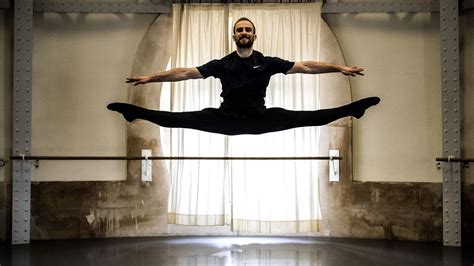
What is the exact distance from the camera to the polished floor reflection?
17.2 feet

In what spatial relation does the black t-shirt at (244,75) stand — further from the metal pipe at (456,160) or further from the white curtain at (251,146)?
the metal pipe at (456,160)

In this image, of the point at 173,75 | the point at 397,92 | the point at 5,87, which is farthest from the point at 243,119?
the point at 5,87

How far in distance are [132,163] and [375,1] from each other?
3954mm

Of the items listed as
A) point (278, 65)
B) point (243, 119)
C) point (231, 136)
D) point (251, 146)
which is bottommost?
point (251, 146)

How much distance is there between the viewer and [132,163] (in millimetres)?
6738

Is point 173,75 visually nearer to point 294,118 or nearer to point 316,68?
point 294,118

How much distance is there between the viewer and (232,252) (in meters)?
5.64

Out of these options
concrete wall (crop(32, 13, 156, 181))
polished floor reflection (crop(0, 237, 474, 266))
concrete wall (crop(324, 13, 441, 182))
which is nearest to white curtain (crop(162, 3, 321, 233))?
polished floor reflection (crop(0, 237, 474, 266))

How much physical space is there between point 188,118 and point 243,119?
0.58 m

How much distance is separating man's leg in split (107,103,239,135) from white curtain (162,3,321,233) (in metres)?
1.33

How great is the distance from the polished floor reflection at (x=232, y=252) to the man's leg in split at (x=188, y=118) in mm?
1398

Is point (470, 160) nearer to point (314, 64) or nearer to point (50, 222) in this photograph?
point (314, 64)

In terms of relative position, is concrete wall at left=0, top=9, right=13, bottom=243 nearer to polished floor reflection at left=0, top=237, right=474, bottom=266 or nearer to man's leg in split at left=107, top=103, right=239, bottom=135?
polished floor reflection at left=0, top=237, right=474, bottom=266

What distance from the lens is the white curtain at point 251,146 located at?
Result: 6441 mm
